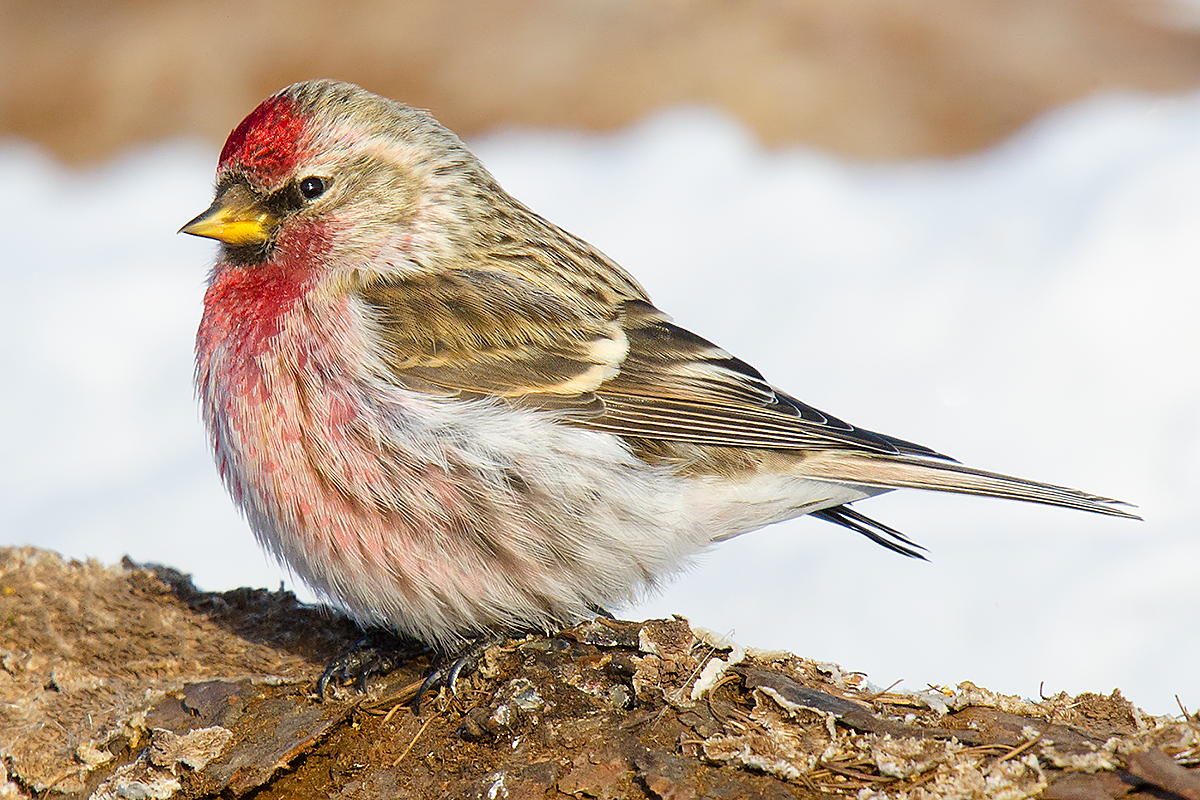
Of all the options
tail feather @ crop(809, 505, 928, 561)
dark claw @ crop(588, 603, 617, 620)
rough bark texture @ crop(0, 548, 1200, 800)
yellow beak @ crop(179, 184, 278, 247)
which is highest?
yellow beak @ crop(179, 184, 278, 247)

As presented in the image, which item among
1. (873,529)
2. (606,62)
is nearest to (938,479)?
(873,529)

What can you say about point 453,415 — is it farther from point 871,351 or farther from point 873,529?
point 871,351

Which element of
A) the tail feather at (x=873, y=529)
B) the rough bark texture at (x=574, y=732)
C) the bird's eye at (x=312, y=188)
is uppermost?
the bird's eye at (x=312, y=188)

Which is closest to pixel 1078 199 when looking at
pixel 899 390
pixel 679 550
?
pixel 899 390

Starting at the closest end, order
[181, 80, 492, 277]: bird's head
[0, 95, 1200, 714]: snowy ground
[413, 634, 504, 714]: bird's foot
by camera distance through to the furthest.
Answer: [413, 634, 504, 714]: bird's foot → [181, 80, 492, 277]: bird's head → [0, 95, 1200, 714]: snowy ground

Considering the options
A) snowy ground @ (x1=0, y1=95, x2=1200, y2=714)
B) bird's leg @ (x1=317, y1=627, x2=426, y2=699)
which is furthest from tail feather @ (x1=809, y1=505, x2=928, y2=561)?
bird's leg @ (x1=317, y1=627, x2=426, y2=699)

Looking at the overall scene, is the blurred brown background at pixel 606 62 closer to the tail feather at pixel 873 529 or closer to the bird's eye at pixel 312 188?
the tail feather at pixel 873 529

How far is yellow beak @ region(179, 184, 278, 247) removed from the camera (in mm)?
2730

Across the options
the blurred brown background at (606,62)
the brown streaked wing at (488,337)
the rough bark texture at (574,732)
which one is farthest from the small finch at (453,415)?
the blurred brown background at (606,62)

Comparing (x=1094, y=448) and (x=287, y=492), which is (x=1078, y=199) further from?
(x=287, y=492)

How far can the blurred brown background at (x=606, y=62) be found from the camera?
715 cm

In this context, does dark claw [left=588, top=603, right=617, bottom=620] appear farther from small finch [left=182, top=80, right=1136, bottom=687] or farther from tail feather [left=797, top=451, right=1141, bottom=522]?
tail feather [left=797, top=451, right=1141, bottom=522]

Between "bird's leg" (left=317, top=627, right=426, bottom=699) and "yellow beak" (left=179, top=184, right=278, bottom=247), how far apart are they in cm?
97

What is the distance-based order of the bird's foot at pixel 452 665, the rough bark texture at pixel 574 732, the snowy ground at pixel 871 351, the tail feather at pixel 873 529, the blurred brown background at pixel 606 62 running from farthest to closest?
the blurred brown background at pixel 606 62, the snowy ground at pixel 871 351, the tail feather at pixel 873 529, the bird's foot at pixel 452 665, the rough bark texture at pixel 574 732
